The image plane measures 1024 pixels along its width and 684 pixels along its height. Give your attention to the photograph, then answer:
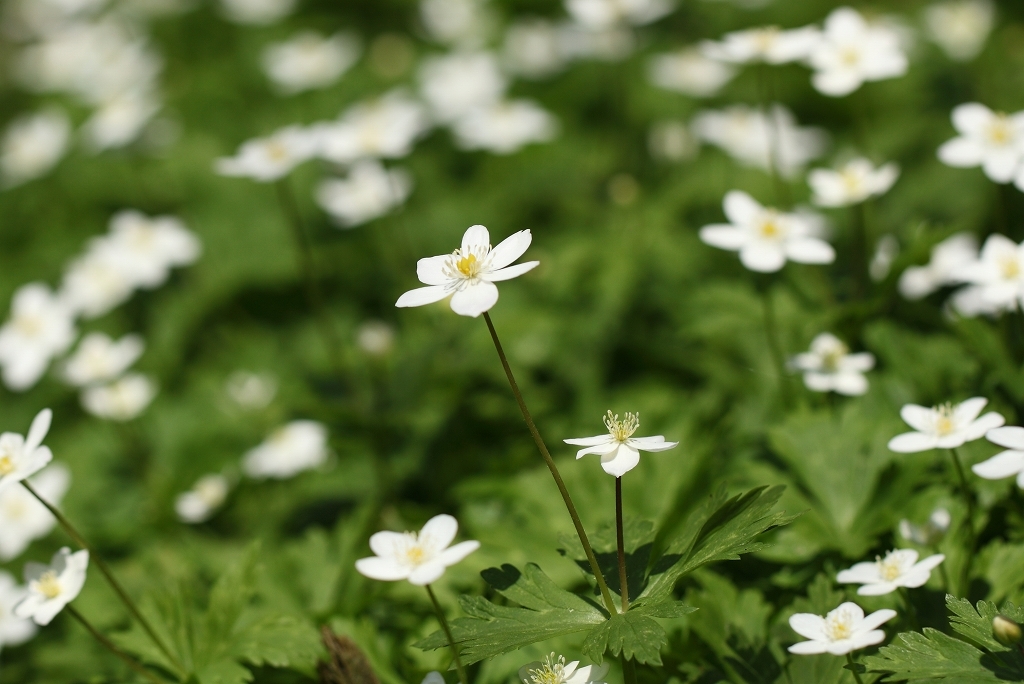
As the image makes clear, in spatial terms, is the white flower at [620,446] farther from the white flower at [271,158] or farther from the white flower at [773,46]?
the white flower at [271,158]

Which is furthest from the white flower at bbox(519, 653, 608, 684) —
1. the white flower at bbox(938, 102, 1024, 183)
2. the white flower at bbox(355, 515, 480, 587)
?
the white flower at bbox(938, 102, 1024, 183)

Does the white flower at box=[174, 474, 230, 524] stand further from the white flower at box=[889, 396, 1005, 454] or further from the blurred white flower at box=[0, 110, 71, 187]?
the blurred white flower at box=[0, 110, 71, 187]

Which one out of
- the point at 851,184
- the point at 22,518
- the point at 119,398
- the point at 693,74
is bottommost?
the point at 693,74

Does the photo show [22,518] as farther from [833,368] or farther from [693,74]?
[693,74]

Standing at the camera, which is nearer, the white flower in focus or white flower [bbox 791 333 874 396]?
white flower [bbox 791 333 874 396]

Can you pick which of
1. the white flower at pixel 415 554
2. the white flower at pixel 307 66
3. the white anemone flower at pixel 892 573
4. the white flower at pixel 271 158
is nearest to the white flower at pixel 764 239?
the white anemone flower at pixel 892 573

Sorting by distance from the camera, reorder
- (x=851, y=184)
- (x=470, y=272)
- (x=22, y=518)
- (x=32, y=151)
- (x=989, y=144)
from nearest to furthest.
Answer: (x=470, y=272), (x=989, y=144), (x=851, y=184), (x=22, y=518), (x=32, y=151)

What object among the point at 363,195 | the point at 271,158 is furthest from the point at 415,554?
the point at 363,195
